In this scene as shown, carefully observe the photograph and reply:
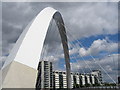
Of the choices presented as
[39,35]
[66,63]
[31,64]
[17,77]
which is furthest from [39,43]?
[66,63]

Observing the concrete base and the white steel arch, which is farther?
the white steel arch

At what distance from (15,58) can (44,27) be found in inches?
146

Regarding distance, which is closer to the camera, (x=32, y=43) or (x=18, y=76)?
(x=18, y=76)

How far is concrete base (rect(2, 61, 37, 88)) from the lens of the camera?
8619 millimetres

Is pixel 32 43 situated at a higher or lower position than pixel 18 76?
higher

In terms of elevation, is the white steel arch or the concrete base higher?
the white steel arch

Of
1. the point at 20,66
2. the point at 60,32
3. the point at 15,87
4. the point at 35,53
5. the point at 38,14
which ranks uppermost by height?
the point at 60,32

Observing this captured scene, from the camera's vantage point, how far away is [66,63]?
84.3ft

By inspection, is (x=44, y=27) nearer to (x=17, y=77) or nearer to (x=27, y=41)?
(x=27, y=41)

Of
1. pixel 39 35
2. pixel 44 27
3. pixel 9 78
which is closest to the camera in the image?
pixel 9 78

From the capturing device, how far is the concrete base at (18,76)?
8.62 meters

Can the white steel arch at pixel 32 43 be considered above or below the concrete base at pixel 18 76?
above

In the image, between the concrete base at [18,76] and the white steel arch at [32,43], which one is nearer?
the concrete base at [18,76]

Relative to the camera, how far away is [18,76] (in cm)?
898
